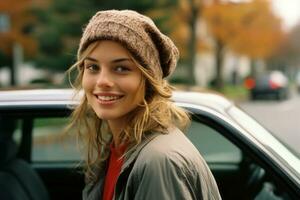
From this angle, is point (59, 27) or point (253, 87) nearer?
point (59, 27)

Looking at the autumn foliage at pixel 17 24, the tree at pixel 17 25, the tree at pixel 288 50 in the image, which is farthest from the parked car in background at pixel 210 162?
the tree at pixel 288 50

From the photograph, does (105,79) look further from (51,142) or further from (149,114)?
(51,142)

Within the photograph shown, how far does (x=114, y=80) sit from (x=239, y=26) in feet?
101

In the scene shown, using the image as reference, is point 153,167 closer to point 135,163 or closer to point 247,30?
point 135,163

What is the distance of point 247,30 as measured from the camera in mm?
33344

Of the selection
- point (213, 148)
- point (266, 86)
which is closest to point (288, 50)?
point (266, 86)

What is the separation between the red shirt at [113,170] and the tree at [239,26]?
1064 inches

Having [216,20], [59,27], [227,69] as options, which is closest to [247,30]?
[216,20]

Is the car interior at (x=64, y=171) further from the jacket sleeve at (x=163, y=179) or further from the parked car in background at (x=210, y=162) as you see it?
the jacket sleeve at (x=163, y=179)

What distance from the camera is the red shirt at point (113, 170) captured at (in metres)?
2.01

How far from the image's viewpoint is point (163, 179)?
1.69 m

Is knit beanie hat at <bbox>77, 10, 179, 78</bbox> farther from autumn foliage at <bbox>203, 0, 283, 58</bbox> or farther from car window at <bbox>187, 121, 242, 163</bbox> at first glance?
autumn foliage at <bbox>203, 0, 283, 58</bbox>

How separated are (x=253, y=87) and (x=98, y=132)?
27.4 m

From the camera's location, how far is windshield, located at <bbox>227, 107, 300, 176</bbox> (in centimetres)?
239
